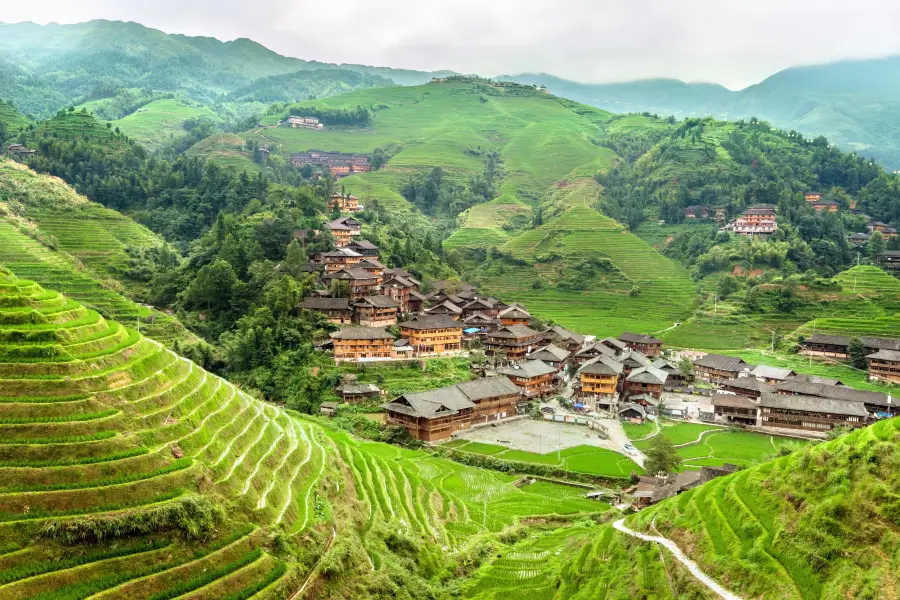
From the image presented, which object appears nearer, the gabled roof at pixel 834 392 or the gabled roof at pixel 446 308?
the gabled roof at pixel 834 392

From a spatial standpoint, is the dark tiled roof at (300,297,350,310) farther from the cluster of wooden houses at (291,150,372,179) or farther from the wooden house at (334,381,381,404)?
the cluster of wooden houses at (291,150,372,179)

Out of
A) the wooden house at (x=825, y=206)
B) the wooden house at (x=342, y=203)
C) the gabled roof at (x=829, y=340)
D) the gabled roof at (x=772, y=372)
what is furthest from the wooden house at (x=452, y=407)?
the wooden house at (x=825, y=206)

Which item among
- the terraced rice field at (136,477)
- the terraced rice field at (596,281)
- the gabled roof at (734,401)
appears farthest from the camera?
the terraced rice field at (596,281)

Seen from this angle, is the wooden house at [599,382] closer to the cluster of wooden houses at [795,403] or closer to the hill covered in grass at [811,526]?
the cluster of wooden houses at [795,403]

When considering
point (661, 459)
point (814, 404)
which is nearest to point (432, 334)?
point (661, 459)

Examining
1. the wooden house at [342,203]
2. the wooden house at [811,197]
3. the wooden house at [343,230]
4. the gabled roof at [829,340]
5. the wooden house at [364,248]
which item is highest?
the wooden house at [811,197]

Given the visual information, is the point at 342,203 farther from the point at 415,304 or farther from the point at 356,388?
the point at 356,388

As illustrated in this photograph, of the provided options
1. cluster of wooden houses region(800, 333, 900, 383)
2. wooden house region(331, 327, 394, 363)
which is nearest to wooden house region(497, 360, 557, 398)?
wooden house region(331, 327, 394, 363)
